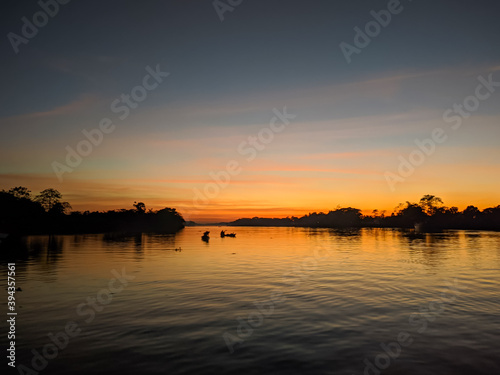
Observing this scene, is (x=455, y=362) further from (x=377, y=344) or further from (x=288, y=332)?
(x=288, y=332)

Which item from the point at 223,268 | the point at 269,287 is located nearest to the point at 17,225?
the point at 223,268

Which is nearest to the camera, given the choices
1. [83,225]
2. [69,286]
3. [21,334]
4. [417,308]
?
[21,334]

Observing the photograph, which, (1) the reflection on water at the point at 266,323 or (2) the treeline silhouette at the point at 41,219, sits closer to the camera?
(1) the reflection on water at the point at 266,323

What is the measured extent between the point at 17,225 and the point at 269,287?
116 m

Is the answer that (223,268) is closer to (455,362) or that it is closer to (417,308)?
(417,308)

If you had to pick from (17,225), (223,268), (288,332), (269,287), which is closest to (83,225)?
(17,225)

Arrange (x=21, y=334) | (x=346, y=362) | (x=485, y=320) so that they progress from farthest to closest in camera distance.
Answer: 1. (x=485, y=320)
2. (x=21, y=334)
3. (x=346, y=362)

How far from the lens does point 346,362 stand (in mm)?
11500

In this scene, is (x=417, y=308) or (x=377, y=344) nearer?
(x=377, y=344)

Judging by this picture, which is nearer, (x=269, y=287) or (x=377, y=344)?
(x=377, y=344)

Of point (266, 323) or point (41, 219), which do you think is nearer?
point (266, 323)

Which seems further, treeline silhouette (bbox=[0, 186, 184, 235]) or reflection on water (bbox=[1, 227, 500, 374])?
treeline silhouette (bbox=[0, 186, 184, 235])

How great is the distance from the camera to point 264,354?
40.2 ft

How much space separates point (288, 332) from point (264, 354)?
285 centimetres
